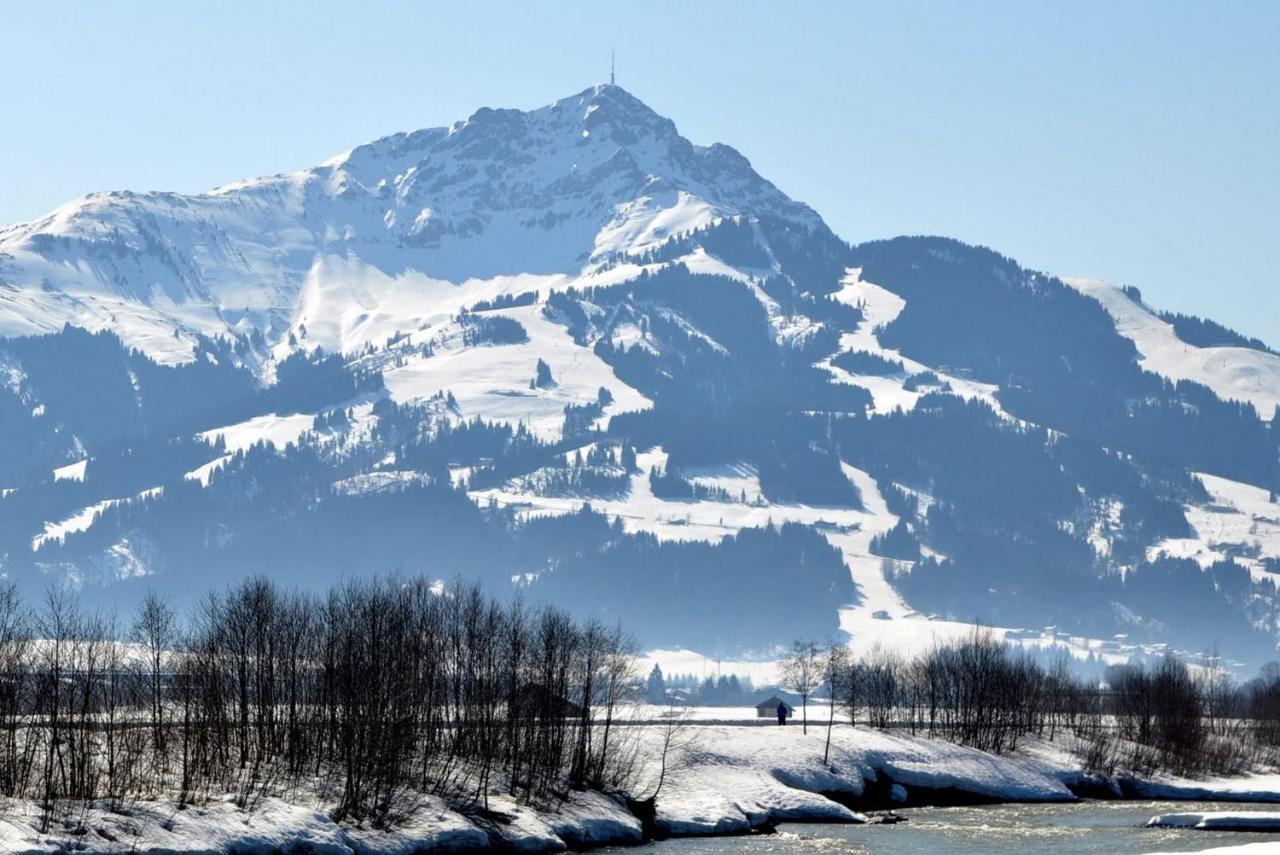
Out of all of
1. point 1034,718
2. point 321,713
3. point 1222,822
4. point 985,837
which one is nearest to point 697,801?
point 985,837

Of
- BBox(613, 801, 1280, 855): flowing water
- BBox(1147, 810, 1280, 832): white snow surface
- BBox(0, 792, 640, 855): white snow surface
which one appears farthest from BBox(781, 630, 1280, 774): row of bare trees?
BBox(0, 792, 640, 855): white snow surface

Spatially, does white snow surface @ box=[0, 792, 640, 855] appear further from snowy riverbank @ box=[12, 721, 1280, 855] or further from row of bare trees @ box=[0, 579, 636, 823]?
row of bare trees @ box=[0, 579, 636, 823]

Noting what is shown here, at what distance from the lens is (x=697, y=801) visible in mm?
120312

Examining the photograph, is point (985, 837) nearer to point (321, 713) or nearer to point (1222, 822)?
point (1222, 822)

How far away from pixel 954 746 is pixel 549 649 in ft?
149

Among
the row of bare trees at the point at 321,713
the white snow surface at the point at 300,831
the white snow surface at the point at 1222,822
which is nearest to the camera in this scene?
the white snow surface at the point at 300,831

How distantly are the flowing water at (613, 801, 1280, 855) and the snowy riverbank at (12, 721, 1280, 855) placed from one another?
3448 millimetres

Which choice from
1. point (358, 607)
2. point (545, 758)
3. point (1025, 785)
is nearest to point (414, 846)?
point (545, 758)

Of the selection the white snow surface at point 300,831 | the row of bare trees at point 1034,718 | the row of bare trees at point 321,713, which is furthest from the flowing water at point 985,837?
the row of bare trees at point 1034,718

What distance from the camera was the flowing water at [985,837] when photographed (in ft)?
355

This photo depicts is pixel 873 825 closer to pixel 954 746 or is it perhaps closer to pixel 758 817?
pixel 758 817

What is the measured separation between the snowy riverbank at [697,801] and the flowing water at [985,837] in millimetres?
3448

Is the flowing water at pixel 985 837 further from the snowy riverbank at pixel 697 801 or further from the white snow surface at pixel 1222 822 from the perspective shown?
the snowy riverbank at pixel 697 801

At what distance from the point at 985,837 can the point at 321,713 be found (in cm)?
4257
